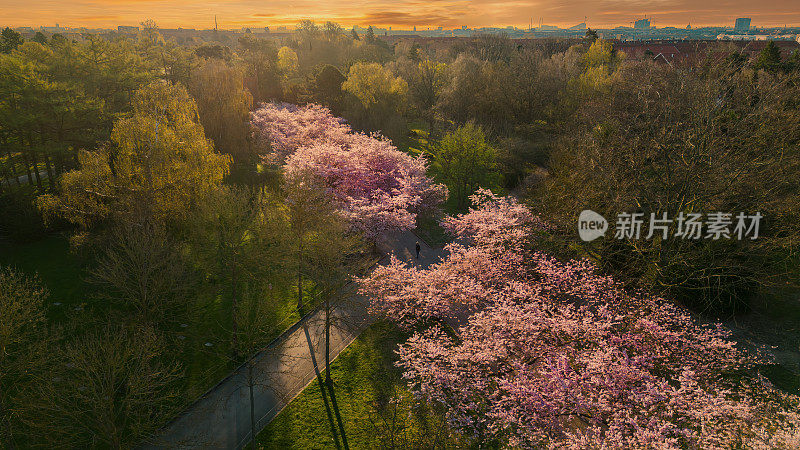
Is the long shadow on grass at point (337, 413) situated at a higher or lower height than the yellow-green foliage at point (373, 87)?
lower

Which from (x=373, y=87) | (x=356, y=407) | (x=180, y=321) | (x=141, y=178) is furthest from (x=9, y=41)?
(x=356, y=407)

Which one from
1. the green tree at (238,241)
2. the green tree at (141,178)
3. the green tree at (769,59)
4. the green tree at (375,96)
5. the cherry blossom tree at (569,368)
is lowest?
the cherry blossom tree at (569,368)

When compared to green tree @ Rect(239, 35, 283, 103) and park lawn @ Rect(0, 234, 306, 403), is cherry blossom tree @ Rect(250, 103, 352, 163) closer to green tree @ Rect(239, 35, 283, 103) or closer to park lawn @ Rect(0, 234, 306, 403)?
green tree @ Rect(239, 35, 283, 103)

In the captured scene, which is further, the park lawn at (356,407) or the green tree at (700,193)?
the green tree at (700,193)

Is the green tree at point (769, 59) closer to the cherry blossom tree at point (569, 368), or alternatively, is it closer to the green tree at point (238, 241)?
the cherry blossom tree at point (569, 368)

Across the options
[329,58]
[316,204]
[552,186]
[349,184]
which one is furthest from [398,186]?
[329,58]

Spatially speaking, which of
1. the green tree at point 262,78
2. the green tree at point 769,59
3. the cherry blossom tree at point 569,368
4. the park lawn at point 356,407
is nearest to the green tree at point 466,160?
the cherry blossom tree at point 569,368

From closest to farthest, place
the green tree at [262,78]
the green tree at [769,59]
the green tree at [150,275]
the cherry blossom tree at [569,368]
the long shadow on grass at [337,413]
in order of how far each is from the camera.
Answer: the cherry blossom tree at [569,368] < the long shadow on grass at [337,413] < the green tree at [150,275] < the green tree at [769,59] < the green tree at [262,78]
